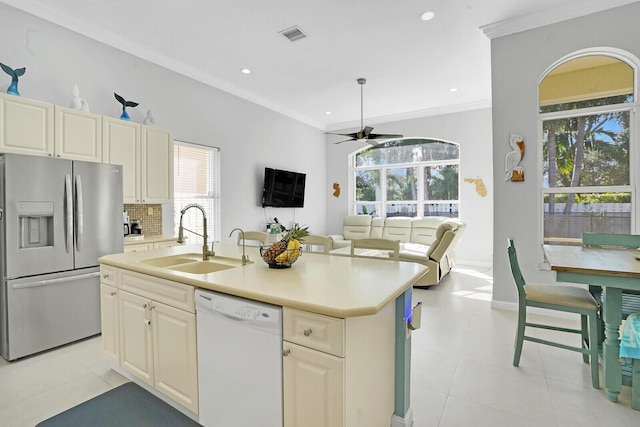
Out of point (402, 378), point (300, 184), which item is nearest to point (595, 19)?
point (402, 378)

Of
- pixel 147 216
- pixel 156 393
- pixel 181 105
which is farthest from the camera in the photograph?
pixel 181 105

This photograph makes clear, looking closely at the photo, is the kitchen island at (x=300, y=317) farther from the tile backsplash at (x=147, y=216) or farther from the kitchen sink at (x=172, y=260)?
the tile backsplash at (x=147, y=216)

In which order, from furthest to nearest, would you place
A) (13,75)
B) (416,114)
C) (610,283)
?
(416,114), (13,75), (610,283)

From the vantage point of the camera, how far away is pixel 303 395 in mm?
1303

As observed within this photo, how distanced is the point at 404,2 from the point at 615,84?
2367 millimetres

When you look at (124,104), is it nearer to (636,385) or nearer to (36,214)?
(36,214)

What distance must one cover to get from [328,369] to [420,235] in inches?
208

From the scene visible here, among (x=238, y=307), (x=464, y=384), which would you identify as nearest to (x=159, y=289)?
(x=238, y=307)

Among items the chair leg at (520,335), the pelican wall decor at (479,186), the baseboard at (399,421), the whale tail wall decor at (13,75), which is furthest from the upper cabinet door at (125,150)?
the pelican wall decor at (479,186)

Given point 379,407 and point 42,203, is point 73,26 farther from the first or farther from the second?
point 379,407

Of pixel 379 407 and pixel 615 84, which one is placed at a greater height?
pixel 615 84

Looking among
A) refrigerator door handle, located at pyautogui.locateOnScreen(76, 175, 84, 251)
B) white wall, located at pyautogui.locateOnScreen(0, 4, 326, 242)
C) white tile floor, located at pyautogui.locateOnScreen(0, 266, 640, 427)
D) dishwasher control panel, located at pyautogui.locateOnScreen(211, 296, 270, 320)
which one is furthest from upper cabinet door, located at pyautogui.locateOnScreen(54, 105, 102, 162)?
dishwasher control panel, located at pyautogui.locateOnScreen(211, 296, 270, 320)

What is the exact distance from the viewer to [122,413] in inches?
75.6

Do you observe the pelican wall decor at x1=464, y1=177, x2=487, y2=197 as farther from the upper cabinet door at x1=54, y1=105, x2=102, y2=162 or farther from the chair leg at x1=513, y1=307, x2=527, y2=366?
the upper cabinet door at x1=54, y1=105, x2=102, y2=162
